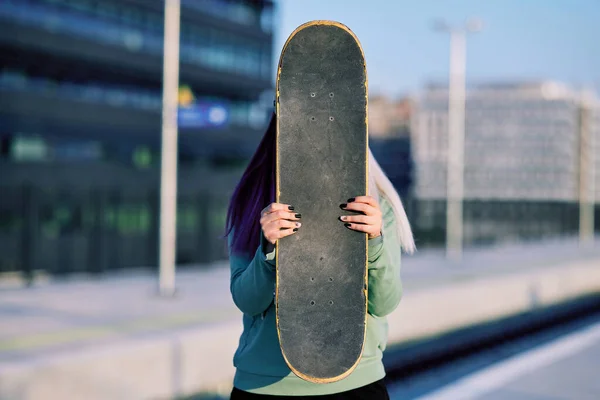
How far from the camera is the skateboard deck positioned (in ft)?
8.36

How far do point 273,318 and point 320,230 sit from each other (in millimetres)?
309

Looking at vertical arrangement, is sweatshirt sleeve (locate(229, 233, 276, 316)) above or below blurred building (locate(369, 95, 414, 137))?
below

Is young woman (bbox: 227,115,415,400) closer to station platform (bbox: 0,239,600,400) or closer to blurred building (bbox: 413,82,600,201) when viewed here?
station platform (bbox: 0,239,600,400)

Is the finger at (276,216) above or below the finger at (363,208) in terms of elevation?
below

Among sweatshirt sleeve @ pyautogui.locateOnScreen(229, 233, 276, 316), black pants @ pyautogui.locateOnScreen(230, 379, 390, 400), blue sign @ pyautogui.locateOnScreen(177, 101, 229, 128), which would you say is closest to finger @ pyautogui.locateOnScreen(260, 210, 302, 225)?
sweatshirt sleeve @ pyautogui.locateOnScreen(229, 233, 276, 316)

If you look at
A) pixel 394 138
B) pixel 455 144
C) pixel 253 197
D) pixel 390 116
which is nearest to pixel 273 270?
pixel 253 197

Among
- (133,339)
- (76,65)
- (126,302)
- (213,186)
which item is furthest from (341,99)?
(213,186)

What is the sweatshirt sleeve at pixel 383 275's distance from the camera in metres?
2.60

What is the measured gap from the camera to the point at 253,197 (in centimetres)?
275

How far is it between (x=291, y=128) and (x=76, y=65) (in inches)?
1971

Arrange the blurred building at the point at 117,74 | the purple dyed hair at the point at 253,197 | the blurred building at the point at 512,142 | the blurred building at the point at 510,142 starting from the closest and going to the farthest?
the purple dyed hair at the point at 253,197
the blurred building at the point at 117,74
the blurred building at the point at 512,142
the blurred building at the point at 510,142

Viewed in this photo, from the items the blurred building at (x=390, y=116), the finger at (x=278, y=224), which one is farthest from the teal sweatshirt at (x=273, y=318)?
the blurred building at (x=390, y=116)

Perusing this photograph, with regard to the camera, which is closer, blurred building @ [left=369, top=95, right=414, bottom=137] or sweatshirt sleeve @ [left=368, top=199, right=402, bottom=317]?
sweatshirt sleeve @ [left=368, top=199, right=402, bottom=317]

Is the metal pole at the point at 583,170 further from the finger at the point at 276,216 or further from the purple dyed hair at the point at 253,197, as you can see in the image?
the finger at the point at 276,216
